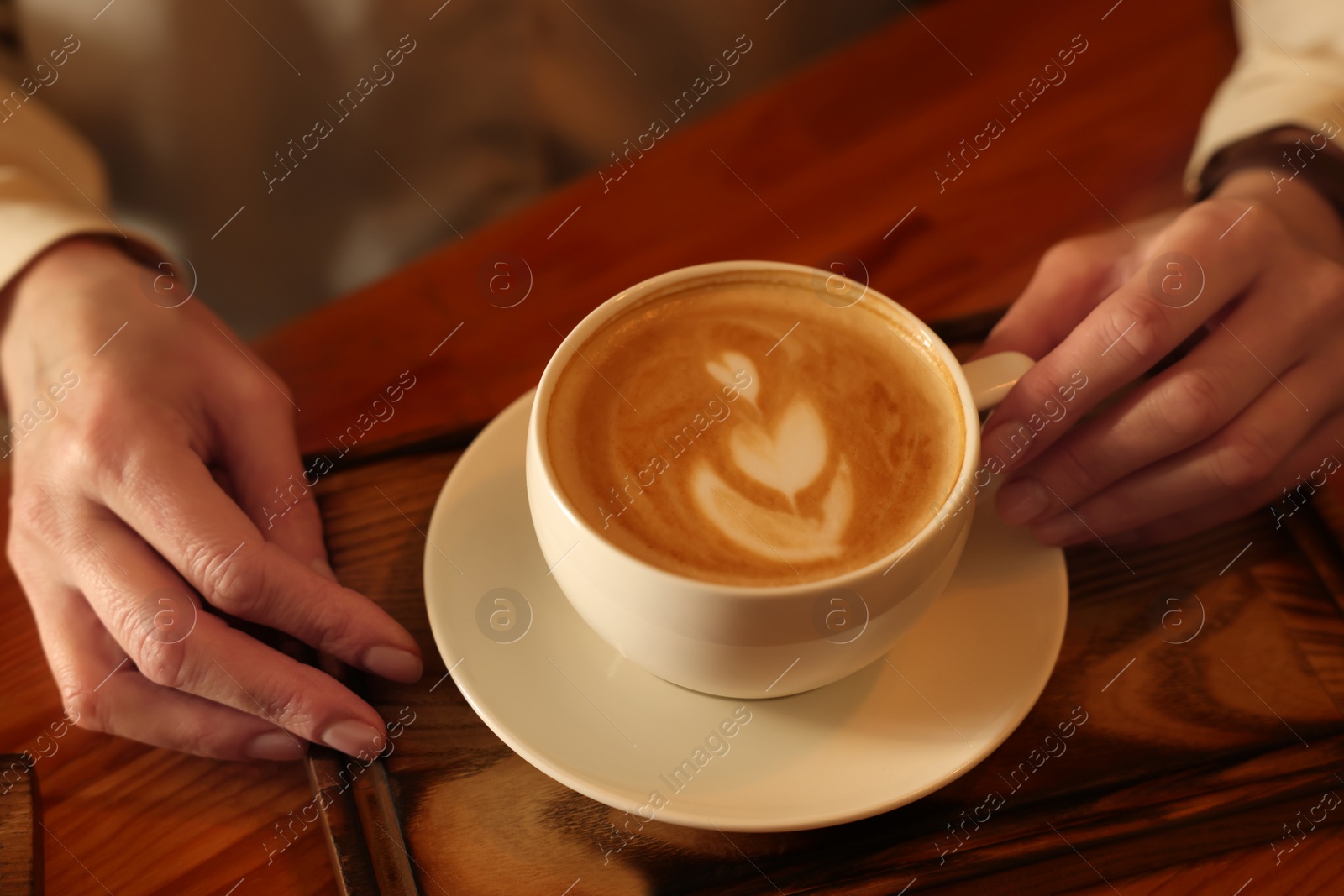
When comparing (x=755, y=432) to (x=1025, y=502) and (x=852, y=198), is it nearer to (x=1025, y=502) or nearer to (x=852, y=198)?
(x=1025, y=502)

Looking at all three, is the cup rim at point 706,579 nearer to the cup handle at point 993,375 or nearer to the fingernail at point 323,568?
the cup handle at point 993,375

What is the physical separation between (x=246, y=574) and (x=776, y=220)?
69cm

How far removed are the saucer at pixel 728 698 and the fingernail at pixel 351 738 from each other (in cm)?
8

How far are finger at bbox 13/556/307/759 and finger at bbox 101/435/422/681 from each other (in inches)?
2.8

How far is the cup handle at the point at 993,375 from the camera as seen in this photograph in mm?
712

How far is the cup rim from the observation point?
1.89 ft

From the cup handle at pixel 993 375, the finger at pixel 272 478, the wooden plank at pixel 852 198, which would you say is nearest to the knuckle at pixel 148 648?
the finger at pixel 272 478

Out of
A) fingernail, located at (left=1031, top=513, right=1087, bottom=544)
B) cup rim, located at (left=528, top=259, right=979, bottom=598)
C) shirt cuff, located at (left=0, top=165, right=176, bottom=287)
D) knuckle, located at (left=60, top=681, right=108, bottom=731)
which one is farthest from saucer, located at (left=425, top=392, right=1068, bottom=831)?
shirt cuff, located at (left=0, top=165, right=176, bottom=287)

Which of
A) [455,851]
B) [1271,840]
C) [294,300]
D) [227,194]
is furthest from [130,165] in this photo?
[1271,840]

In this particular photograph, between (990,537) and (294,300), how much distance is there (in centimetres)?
98

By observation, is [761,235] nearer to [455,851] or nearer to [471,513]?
[471,513]

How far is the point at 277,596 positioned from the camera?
71cm

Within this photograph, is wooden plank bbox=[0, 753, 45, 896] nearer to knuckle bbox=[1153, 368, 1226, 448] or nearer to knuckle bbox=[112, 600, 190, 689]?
knuckle bbox=[112, 600, 190, 689]

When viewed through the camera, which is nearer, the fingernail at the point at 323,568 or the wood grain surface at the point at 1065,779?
the wood grain surface at the point at 1065,779
